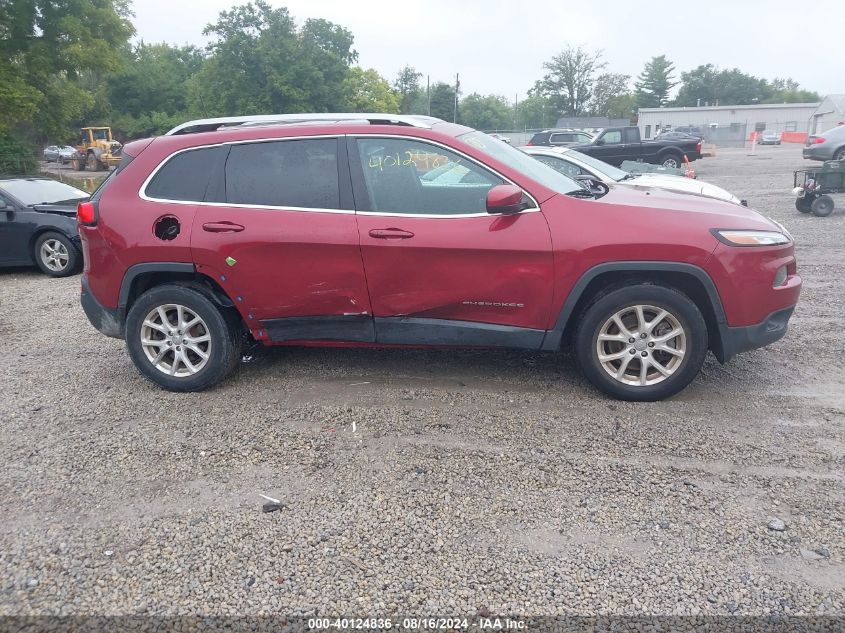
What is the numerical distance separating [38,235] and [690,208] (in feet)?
28.9

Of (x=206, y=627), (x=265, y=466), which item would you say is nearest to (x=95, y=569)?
(x=206, y=627)

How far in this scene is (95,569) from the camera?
114 inches

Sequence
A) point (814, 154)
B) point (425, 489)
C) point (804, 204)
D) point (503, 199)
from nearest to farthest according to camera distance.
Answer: point (425, 489), point (503, 199), point (804, 204), point (814, 154)

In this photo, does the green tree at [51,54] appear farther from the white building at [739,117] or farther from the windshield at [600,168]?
the white building at [739,117]

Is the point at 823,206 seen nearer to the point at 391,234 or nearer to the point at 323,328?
the point at 391,234

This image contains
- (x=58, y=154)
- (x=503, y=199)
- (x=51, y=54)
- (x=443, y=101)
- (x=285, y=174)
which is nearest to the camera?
(x=503, y=199)

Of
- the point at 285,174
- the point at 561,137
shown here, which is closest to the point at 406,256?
the point at 285,174

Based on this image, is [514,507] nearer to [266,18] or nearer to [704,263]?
[704,263]

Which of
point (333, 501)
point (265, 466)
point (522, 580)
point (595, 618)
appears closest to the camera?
point (595, 618)

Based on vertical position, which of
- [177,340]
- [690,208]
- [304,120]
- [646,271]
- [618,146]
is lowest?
[177,340]

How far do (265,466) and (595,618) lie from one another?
76.9 inches

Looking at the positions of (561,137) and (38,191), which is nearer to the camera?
(38,191)

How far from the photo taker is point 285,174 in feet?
14.9

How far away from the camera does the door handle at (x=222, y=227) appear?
14.6 feet
